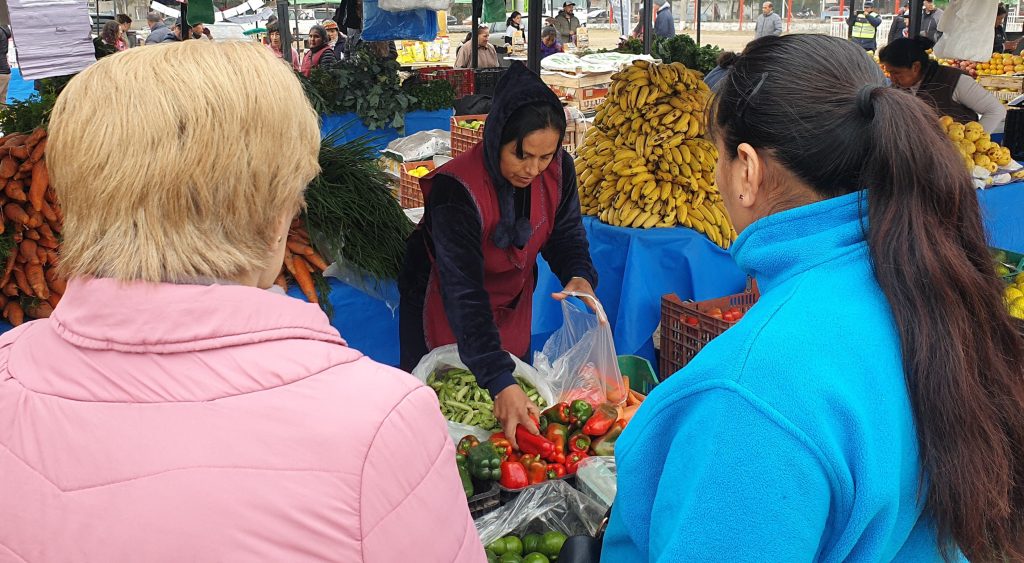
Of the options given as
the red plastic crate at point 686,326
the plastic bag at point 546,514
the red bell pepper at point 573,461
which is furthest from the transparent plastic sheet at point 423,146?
the plastic bag at point 546,514

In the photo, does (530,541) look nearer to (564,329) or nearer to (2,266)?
(564,329)

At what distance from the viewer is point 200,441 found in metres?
0.88

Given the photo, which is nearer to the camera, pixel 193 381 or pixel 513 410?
pixel 193 381

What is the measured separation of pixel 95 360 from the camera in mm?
923

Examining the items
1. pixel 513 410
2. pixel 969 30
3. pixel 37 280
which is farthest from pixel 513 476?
pixel 969 30

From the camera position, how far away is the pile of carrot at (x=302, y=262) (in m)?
3.29

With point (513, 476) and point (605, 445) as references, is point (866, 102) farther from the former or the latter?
point (605, 445)

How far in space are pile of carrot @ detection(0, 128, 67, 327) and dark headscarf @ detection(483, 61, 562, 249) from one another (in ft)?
5.28

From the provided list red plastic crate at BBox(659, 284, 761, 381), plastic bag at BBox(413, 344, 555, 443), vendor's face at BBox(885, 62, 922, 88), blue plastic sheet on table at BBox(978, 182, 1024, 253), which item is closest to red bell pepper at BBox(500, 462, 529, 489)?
plastic bag at BBox(413, 344, 555, 443)

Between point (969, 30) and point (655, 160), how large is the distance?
4583 mm

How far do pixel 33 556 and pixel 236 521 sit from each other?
24 cm

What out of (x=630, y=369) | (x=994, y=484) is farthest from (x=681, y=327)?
(x=994, y=484)

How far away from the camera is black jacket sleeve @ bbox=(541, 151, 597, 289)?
3.34 m

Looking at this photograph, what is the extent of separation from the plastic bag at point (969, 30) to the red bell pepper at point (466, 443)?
679cm
